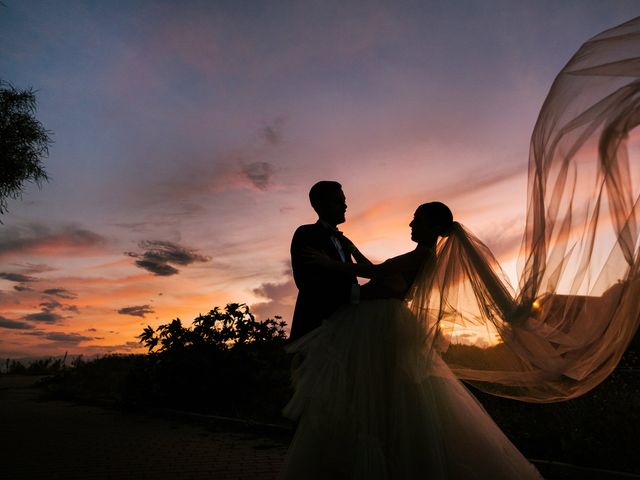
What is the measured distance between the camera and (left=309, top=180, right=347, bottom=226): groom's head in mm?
3676

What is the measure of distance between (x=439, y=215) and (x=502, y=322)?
87 centimetres

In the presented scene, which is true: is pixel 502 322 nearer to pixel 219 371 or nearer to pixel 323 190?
pixel 323 190

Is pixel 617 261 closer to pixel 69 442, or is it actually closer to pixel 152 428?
pixel 69 442

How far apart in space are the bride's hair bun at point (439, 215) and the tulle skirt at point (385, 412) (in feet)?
2.09

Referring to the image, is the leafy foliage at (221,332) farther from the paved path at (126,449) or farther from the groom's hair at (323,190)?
the groom's hair at (323,190)

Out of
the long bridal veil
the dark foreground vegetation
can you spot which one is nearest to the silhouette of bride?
the long bridal veil

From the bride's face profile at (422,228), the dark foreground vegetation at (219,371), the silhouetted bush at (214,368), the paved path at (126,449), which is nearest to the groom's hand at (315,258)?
the bride's face profile at (422,228)

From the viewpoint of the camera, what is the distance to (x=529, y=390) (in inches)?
124

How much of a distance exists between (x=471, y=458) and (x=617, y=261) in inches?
57.5

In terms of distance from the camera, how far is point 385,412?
9.48 ft

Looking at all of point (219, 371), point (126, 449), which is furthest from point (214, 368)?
point (126, 449)

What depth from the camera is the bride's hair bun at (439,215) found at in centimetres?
330

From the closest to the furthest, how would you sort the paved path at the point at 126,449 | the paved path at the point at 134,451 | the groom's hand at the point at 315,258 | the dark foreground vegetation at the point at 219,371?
1. the groom's hand at the point at 315,258
2. the paved path at the point at 134,451
3. the paved path at the point at 126,449
4. the dark foreground vegetation at the point at 219,371

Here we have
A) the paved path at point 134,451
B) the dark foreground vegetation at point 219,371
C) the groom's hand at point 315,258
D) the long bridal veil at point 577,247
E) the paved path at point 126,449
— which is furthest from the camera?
the dark foreground vegetation at point 219,371
